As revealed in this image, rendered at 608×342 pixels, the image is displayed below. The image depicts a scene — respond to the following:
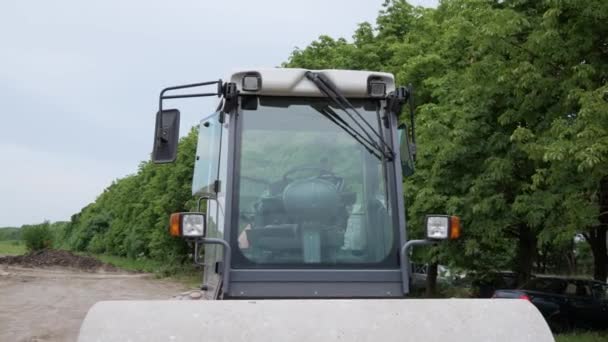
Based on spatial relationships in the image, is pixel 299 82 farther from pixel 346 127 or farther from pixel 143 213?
pixel 143 213

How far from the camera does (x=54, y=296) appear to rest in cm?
2116

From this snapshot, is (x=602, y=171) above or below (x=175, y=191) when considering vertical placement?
below

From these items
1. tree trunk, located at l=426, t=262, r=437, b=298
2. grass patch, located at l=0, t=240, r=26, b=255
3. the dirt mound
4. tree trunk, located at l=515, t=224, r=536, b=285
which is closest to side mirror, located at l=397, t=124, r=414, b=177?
tree trunk, located at l=515, t=224, r=536, b=285

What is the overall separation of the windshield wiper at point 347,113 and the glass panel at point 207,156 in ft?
2.54

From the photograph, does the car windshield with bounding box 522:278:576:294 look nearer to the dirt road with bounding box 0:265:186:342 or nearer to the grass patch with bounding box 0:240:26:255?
the dirt road with bounding box 0:265:186:342

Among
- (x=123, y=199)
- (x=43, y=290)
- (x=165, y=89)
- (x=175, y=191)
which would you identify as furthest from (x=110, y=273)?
(x=165, y=89)

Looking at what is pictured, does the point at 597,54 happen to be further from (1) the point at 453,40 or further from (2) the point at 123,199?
(2) the point at 123,199

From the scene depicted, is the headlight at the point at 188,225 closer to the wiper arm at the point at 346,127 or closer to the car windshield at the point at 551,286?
the wiper arm at the point at 346,127

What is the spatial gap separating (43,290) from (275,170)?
20.4m

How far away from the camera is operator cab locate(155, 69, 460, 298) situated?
14.0 ft

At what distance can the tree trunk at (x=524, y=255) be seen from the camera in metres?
15.5

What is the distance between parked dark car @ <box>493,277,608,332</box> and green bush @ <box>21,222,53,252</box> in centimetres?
3847

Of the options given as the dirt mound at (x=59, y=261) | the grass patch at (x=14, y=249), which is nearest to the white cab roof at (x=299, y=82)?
the dirt mound at (x=59, y=261)

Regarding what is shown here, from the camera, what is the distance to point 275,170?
178 inches
